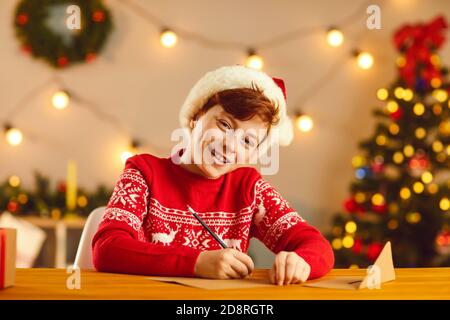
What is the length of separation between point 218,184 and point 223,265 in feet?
1.60

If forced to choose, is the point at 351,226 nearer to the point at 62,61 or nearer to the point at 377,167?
the point at 377,167

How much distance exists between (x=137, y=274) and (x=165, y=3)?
10.3ft

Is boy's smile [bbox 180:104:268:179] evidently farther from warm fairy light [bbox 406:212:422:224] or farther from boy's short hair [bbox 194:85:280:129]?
warm fairy light [bbox 406:212:422:224]

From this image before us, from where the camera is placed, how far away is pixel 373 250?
11.2 ft

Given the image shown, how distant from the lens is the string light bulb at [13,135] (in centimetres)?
386

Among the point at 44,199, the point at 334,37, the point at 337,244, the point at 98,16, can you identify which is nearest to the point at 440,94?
the point at 334,37

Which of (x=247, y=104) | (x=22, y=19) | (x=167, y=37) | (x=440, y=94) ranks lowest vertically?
(x=247, y=104)

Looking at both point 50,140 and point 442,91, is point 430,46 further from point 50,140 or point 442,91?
point 50,140

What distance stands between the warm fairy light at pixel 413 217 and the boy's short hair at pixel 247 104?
217 centimetres

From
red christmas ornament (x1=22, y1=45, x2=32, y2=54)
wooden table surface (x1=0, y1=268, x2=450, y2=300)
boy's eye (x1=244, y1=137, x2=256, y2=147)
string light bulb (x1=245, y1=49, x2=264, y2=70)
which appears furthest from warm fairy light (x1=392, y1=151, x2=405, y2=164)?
wooden table surface (x1=0, y1=268, x2=450, y2=300)

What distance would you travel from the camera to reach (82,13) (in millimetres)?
3832

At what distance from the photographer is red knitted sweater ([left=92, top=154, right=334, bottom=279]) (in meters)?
1.30
